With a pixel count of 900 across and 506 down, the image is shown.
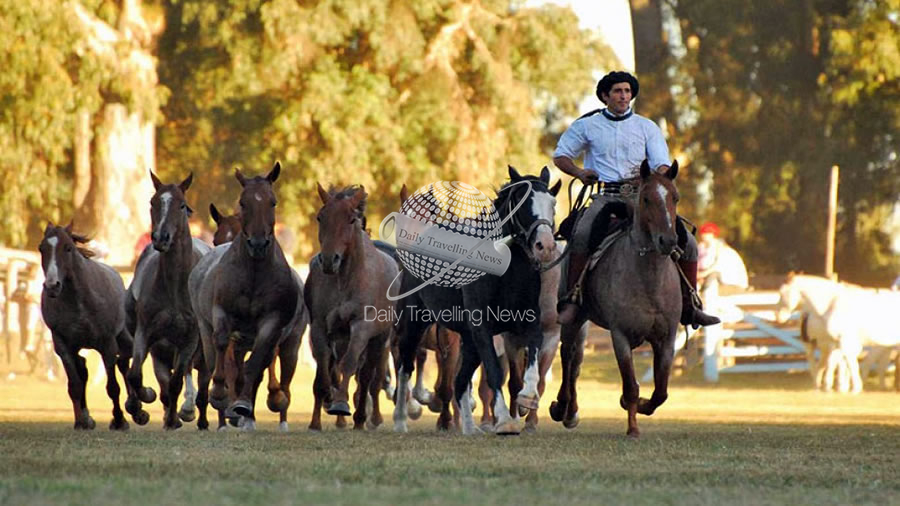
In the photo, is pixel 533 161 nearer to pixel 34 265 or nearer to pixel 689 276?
pixel 34 265

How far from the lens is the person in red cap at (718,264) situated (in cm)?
3022

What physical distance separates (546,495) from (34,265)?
22.3 m

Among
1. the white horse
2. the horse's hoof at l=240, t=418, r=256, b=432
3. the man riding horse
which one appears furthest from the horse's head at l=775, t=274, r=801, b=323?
the horse's hoof at l=240, t=418, r=256, b=432

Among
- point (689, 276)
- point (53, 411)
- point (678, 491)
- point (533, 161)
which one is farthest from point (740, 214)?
point (678, 491)

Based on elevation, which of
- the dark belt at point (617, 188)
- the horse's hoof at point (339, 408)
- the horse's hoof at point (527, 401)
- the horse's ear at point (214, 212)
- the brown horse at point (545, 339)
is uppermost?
the dark belt at point (617, 188)

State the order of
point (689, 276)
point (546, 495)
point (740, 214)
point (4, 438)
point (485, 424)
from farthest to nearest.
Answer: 1. point (740, 214)
2. point (485, 424)
3. point (689, 276)
4. point (4, 438)
5. point (546, 495)

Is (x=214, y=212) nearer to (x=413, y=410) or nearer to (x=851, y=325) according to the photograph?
(x=413, y=410)

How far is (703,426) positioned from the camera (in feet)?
55.7

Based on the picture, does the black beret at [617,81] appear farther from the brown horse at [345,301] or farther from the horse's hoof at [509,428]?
the horse's hoof at [509,428]

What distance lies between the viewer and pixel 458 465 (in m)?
11.1

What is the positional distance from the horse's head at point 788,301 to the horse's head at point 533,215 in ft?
50.8

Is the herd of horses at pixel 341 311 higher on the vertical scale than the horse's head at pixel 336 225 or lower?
lower

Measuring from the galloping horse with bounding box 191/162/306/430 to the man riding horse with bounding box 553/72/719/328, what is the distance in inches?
97.5

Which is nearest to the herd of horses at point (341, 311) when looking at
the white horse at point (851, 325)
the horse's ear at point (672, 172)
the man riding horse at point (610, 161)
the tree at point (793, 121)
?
the horse's ear at point (672, 172)
